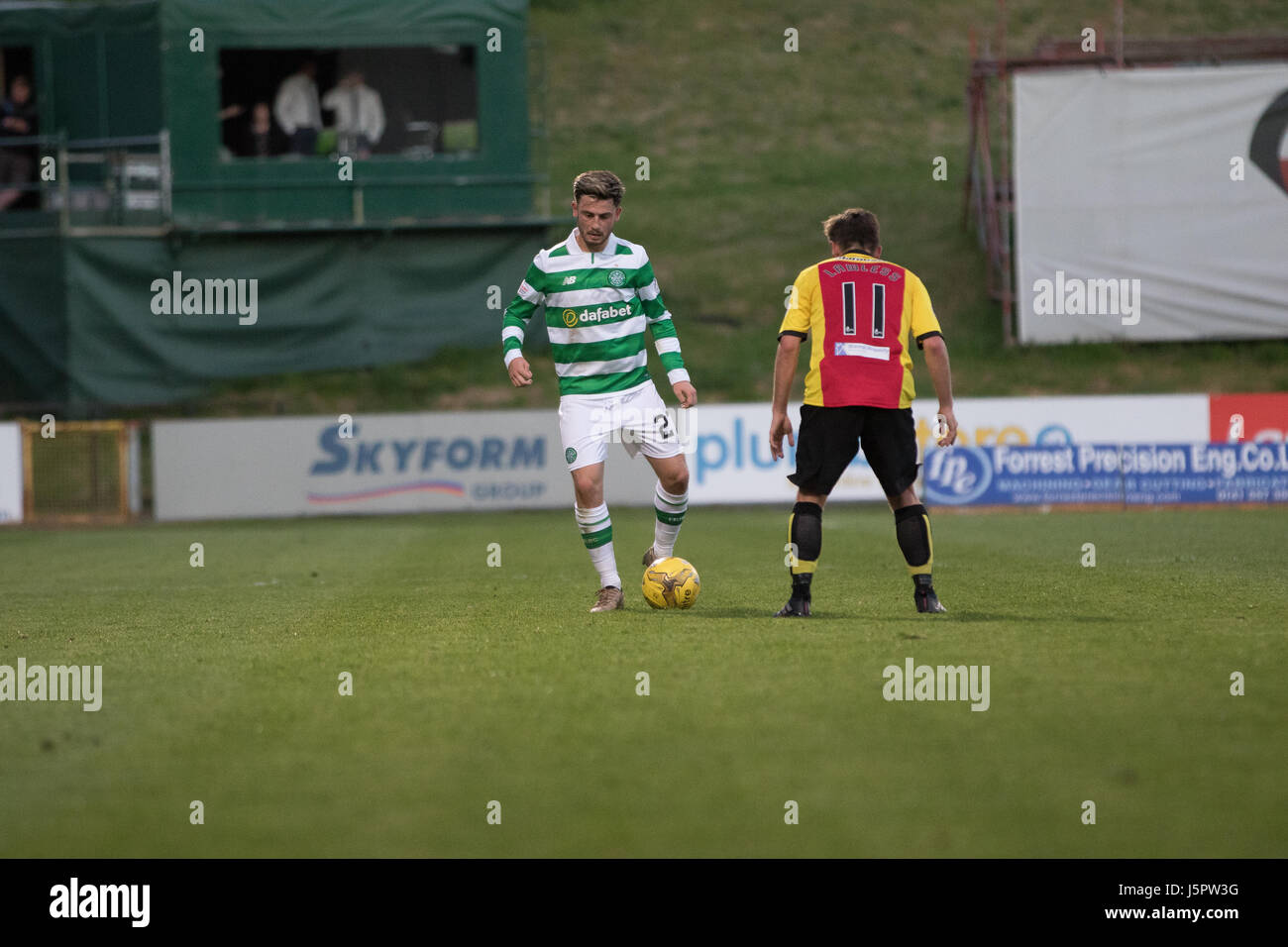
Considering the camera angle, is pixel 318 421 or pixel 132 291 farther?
pixel 132 291

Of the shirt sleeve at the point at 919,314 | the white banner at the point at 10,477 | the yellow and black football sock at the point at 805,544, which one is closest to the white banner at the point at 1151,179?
the white banner at the point at 10,477

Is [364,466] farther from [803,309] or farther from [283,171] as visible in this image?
[803,309]

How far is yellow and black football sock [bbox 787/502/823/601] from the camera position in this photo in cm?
798

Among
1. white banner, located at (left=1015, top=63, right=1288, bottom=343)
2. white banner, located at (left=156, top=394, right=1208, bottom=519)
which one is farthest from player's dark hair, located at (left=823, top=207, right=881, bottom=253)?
white banner, located at (left=1015, top=63, right=1288, bottom=343)

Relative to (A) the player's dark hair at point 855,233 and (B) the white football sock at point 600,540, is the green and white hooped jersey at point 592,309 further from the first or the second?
(A) the player's dark hair at point 855,233

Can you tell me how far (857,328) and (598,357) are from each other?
1470mm

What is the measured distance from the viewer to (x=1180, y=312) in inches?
1093

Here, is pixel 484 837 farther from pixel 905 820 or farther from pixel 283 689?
pixel 283 689

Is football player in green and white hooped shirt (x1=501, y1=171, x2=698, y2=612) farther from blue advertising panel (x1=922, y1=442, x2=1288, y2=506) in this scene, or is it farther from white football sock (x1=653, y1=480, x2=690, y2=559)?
blue advertising panel (x1=922, y1=442, x2=1288, y2=506)

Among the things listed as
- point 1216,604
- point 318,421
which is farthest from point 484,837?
point 318,421

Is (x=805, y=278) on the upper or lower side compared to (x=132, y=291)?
lower

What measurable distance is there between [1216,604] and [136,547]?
11.9m

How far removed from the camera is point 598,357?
8578mm

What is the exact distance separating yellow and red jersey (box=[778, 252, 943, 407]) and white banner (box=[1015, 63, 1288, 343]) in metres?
20.3
